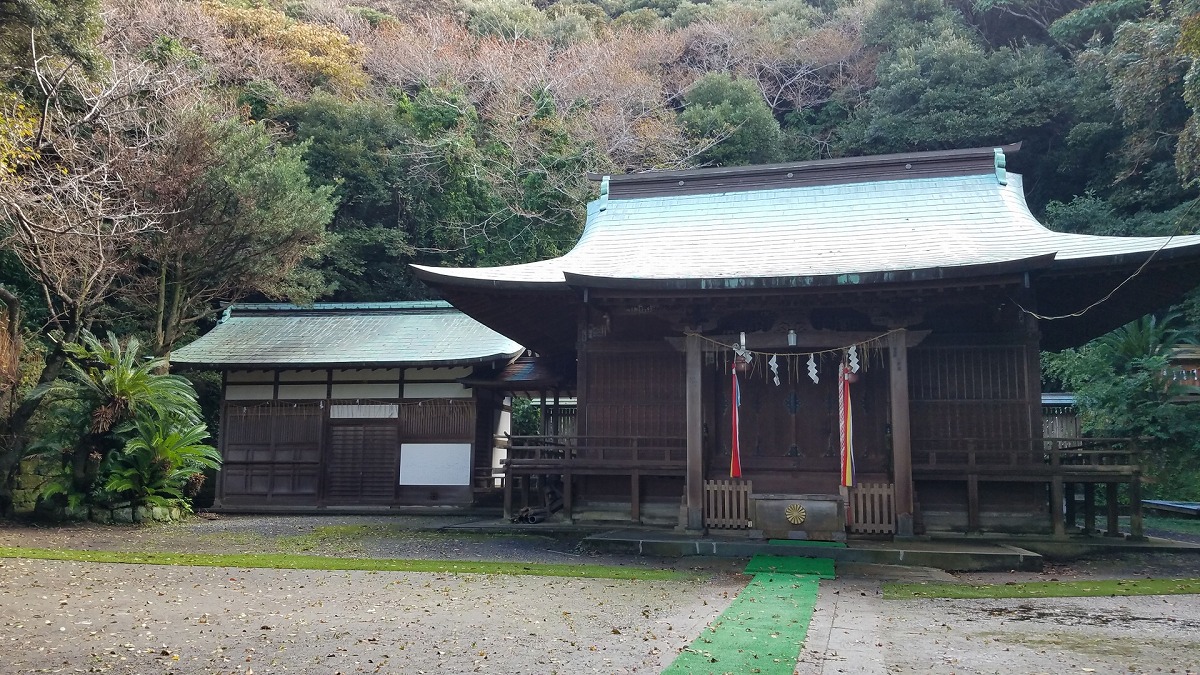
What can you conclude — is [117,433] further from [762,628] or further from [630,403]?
[762,628]

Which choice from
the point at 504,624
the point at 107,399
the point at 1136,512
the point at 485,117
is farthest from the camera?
the point at 485,117

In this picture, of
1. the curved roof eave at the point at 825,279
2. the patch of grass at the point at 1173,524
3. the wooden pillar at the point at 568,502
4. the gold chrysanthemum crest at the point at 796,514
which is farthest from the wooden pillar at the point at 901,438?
the patch of grass at the point at 1173,524

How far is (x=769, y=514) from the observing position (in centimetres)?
1229

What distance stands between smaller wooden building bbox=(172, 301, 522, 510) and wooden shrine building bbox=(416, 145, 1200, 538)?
181 inches

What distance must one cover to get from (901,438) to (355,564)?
303 inches

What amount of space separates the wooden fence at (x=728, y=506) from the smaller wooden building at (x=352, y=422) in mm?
7655

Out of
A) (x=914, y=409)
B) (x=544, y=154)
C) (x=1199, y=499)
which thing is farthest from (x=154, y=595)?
(x=1199, y=499)

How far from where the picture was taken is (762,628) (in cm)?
A: 729

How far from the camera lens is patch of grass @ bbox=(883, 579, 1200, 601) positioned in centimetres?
916

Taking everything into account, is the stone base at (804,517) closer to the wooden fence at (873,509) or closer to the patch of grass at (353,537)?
the wooden fence at (873,509)

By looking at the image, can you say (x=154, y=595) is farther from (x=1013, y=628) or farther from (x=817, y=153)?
(x=817, y=153)

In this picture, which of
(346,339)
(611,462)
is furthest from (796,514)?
(346,339)

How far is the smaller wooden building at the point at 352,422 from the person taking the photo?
19.4 m

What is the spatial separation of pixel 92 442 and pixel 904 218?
15.3 m
